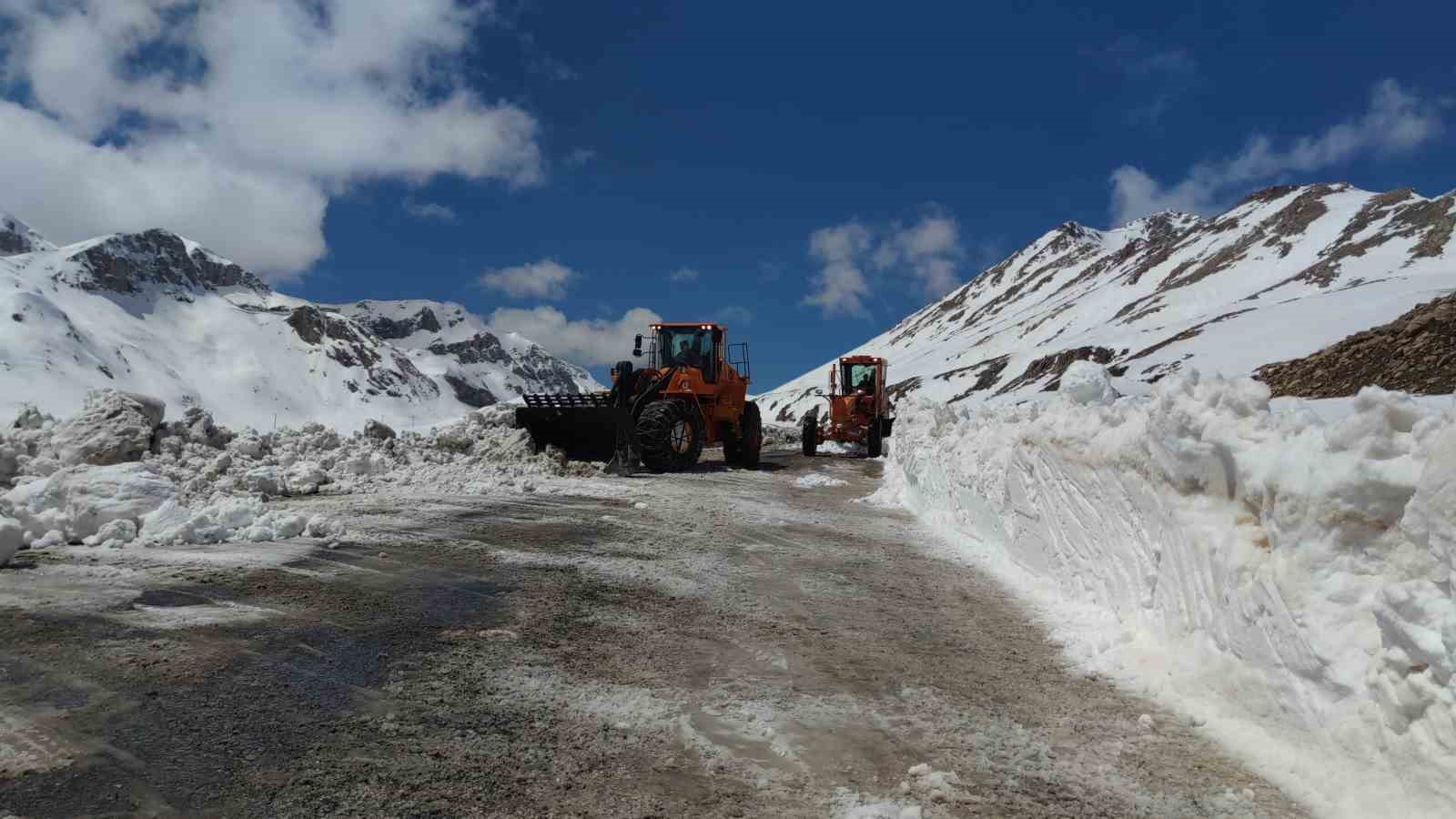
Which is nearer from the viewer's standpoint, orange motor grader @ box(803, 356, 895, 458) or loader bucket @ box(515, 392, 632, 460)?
loader bucket @ box(515, 392, 632, 460)

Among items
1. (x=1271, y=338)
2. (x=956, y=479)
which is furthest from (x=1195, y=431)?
(x=1271, y=338)

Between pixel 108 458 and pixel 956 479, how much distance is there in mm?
9360

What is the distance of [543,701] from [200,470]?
754 centimetres

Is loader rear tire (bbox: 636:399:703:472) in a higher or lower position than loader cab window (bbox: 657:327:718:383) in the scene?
lower

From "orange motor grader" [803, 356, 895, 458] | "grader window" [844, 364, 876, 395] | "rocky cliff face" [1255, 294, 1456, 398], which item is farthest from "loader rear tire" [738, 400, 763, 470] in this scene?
"rocky cliff face" [1255, 294, 1456, 398]

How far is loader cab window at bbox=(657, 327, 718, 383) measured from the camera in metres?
16.6

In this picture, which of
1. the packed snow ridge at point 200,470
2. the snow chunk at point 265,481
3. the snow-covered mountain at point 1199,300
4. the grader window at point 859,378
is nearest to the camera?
the packed snow ridge at point 200,470

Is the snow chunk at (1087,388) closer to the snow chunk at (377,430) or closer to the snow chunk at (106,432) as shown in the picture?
the snow chunk at (106,432)

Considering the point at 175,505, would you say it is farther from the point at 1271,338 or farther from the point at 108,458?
the point at 1271,338

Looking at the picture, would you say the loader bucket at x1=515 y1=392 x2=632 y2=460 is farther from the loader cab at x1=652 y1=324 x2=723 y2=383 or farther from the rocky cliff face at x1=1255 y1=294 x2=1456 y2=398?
the rocky cliff face at x1=1255 y1=294 x2=1456 y2=398

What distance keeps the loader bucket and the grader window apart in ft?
40.4

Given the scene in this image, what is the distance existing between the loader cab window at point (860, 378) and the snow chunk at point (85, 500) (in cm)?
2041

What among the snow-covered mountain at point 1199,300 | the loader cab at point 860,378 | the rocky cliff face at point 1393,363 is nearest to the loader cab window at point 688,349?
the snow-covered mountain at point 1199,300

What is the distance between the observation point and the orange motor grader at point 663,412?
46.6ft
